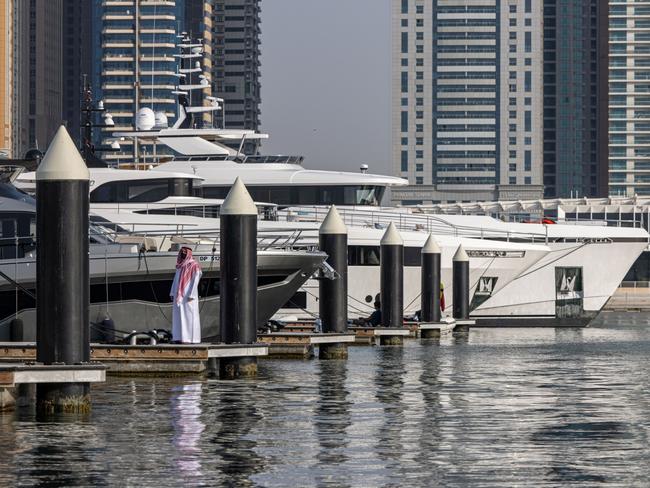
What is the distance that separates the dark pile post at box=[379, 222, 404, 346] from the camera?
34781 mm

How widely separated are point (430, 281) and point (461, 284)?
13.9 ft

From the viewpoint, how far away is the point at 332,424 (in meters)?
16.6

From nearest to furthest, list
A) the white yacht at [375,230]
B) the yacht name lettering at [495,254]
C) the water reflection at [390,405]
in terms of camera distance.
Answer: the water reflection at [390,405], the white yacht at [375,230], the yacht name lettering at [495,254]

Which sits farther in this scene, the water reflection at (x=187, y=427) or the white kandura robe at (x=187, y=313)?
the white kandura robe at (x=187, y=313)

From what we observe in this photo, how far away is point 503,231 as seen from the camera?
49844 millimetres

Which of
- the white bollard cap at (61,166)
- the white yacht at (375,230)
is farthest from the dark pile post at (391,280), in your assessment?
the white bollard cap at (61,166)

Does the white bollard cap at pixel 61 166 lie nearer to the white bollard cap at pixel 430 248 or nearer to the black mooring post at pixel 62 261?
the black mooring post at pixel 62 261

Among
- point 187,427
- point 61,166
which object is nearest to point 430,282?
point 61,166

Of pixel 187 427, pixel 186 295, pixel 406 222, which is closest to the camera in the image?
pixel 187 427

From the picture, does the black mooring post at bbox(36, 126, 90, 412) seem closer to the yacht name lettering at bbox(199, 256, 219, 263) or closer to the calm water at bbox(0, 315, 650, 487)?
the calm water at bbox(0, 315, 650, 487)

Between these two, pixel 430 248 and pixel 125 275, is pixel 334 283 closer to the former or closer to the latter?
pixel 125 275

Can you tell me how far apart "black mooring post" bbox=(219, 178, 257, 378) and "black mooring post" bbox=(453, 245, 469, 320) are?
2114 centimetres

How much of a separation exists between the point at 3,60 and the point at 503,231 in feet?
519

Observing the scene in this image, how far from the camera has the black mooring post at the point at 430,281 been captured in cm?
3962
